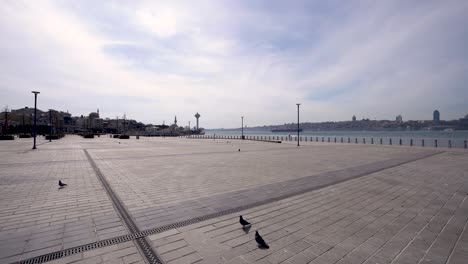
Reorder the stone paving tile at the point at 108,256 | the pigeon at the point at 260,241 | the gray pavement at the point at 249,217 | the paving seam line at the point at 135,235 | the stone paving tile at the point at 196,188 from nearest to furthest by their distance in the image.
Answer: the stone paving tile at the point at 108,256, the paving seam line at the point at 135,235, the gray pavement at the point at 249,217, the pigeon at the point at 260,241, the stone paving tile at the point at 196,188

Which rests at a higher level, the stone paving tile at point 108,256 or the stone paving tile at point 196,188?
the stone paving tile at point 196,188

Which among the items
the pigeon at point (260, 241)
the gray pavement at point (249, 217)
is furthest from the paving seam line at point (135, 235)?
the pigeon at point (260, 241)

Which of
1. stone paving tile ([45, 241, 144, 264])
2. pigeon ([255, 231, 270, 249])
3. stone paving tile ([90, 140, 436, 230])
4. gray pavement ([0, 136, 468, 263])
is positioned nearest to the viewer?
stone paving tile ([45, 241, 144, 264])

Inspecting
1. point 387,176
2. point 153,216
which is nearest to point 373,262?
point 153,216

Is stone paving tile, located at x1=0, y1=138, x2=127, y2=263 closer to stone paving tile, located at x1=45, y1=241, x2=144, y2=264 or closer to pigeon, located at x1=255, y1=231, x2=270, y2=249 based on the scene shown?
stone paving tile, located at x1=45, y1=241, x2=144, y2=264

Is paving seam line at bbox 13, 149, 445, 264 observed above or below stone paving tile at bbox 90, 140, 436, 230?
below

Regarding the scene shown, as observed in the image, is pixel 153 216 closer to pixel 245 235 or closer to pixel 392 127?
pixel 245 235

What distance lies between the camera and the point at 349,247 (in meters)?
3.57

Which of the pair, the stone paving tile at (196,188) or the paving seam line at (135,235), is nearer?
the paving seam line at (135,235)

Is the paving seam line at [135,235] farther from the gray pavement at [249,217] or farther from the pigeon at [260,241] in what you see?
the pigeon at [260,241]

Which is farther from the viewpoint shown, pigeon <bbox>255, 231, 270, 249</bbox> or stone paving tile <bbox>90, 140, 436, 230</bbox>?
stone paving tile <bbox>90, 140, 436, 230</bbox>

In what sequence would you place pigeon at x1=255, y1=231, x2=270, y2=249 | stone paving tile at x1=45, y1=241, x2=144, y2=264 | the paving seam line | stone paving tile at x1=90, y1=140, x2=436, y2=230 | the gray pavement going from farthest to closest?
stone paving tile at x1=90, y1=140, x2=436, y2=230 < pigeon at x1=255, y1=231, x2=270, y2=249 < the gray pavement < the paving seam line < stone paving tile at x1=45, y1=241, x2=144, y2=264

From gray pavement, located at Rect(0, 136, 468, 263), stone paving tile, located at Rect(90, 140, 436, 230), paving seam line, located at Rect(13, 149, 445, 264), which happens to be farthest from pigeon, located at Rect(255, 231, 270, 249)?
stone paving tile, located at Rect(90, 140, 436, 230)

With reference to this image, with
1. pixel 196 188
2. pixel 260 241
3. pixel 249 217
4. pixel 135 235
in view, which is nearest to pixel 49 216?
pixel 135 235
